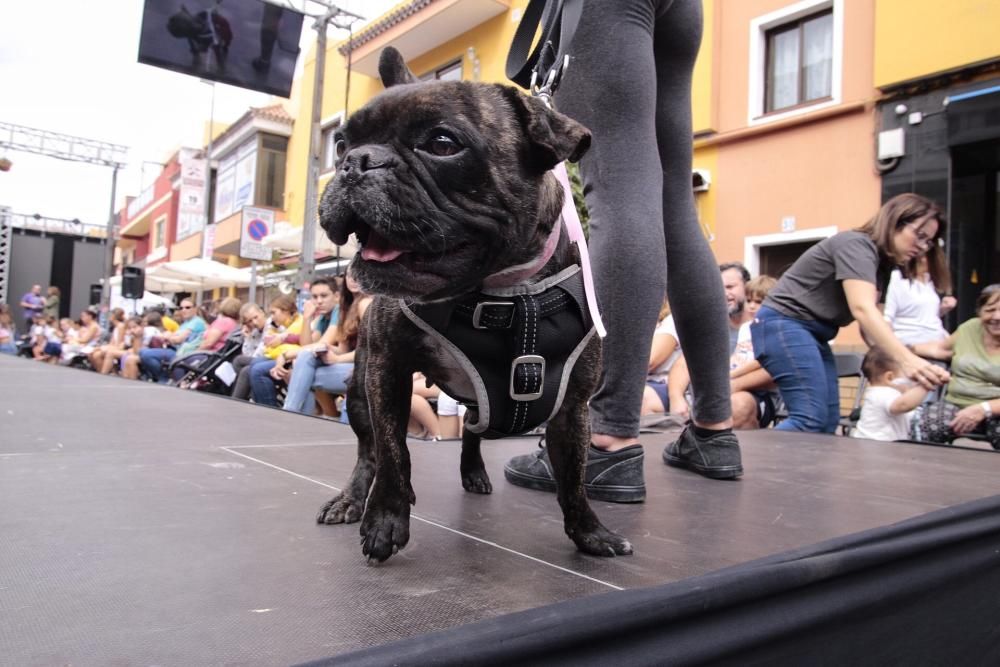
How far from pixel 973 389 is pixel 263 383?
192 inches

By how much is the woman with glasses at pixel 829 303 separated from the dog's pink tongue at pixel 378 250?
2497mm

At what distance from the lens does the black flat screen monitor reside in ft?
28.7

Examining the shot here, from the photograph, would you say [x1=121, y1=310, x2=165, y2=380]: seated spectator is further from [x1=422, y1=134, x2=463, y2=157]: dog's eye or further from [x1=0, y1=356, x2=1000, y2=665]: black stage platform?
[x1=422, y1=134, x2=463, y2=157]: dog's eye

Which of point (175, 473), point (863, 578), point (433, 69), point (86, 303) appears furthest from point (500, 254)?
point (86, 303)

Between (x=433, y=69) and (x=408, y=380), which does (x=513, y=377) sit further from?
(x=433, y=69)

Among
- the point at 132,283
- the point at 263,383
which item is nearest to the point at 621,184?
the point at 263,383

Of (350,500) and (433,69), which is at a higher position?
(433,69)

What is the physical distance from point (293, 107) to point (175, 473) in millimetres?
18062

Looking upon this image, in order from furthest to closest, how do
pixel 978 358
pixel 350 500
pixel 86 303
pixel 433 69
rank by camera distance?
pixel 86 303, pixel 433 69, pixel 978 358, pixel 350 500

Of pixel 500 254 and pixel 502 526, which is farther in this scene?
pixel 502 526

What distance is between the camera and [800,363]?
124 inches

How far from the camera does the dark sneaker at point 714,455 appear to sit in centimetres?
190

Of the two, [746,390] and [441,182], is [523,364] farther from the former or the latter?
[746,390]

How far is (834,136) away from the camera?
7.57m
